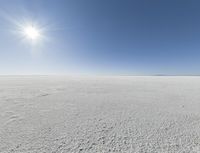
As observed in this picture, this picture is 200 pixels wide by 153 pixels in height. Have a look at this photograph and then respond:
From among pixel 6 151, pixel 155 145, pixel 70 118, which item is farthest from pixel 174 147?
pixel 6 151

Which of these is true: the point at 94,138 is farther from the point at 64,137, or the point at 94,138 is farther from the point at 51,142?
the point at 51,142

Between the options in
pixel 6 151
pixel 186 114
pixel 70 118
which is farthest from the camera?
pixel 186 114

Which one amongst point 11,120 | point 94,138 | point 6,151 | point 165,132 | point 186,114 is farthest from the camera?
point 186,114

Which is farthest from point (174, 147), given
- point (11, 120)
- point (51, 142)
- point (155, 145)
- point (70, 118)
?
point (11, 120)

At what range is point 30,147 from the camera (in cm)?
211

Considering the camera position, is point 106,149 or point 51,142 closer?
point 106,149

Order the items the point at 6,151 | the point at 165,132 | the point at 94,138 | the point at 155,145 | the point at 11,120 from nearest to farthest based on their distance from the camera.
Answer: the point at 6,151 → the point at 155,145 → the point at 94,138 → the point at 165,132 → the point at 11,120

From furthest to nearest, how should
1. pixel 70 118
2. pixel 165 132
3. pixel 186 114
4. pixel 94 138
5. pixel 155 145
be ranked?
pixel 186 114 < pixel 70 118 < pixel 165 132 < pixel 94 138 < pixel 155 145

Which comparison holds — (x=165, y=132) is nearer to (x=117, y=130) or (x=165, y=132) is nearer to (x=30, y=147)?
(x=117, y=130)

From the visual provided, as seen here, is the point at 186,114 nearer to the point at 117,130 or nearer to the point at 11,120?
the point at 117,130

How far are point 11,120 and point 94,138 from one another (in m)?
2.48

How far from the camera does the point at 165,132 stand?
103 inches

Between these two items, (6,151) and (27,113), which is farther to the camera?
(27,113)

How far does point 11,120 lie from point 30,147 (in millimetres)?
1638
